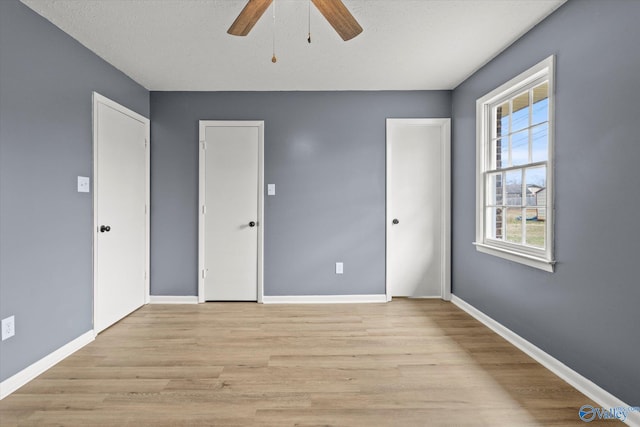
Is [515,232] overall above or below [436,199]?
below

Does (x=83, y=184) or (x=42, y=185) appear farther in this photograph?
(x=83, y=184)

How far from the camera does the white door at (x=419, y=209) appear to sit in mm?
3906

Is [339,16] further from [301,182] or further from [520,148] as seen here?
[301,182]

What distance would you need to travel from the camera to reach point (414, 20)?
7.77ft

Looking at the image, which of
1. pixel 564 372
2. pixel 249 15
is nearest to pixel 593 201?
pixel 564 372

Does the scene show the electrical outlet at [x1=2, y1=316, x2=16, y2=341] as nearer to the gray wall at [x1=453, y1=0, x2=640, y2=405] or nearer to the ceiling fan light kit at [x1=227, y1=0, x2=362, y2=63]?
the ceiling fan light kit at [x1=227, y1=0, x2=362, y2=63]

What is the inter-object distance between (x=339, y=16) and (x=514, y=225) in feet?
7.36

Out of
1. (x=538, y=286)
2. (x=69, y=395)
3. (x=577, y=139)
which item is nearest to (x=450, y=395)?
(x=538, y=286)

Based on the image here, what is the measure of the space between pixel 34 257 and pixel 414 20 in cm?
310

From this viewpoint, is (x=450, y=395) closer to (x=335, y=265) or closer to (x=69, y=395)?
(x=335, y=265)

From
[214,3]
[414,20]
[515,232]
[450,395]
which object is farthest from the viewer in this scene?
[515,232]

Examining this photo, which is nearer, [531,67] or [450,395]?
[450,395]

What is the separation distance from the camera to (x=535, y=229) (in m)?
2.58

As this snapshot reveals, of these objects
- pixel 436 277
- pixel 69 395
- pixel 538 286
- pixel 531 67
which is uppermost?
pixel 531 67
